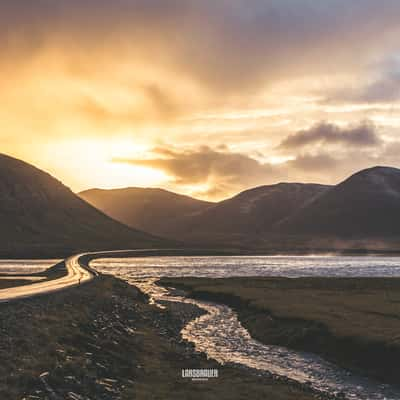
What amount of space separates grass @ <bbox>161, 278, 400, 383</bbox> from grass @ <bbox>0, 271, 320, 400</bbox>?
804 centimetres

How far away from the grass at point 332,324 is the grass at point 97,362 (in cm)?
804

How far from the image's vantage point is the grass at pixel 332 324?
112ft

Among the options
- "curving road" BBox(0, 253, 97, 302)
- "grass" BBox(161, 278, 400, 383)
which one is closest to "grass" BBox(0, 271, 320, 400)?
"curving road" BBox(0, 253, 97, 302)

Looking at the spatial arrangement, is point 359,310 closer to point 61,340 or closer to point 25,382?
point 61,340

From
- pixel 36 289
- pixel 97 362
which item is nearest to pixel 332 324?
pixel 97 362

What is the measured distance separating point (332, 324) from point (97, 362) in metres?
22.0

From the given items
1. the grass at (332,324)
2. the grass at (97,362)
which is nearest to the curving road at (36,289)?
the grass at (97,362)

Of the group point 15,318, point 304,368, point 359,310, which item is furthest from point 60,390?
point 359,310

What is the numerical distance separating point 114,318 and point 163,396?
2538 cm

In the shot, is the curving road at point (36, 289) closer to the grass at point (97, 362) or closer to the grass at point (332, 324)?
the grass at point (97, 362)

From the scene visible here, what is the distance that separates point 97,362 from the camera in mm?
30172

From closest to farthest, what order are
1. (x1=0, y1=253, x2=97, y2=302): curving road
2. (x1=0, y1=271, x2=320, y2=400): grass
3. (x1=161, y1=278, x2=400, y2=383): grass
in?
(x1=0, y1=271, x2=320, y2=400): grass < (x1=161, y1=278, x2=400, y2=383): grass < (x1=0, y1=253, x2=97, y2=302): curving road

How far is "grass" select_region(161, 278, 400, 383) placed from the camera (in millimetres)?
34094

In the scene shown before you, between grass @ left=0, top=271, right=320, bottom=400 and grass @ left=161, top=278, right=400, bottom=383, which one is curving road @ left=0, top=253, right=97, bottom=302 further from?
grass @ left=161, top=278, right=400, bottom=383
